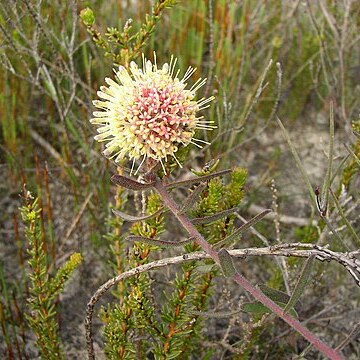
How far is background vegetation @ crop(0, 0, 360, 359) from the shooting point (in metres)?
1.20

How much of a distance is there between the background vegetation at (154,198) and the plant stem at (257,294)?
9 cm

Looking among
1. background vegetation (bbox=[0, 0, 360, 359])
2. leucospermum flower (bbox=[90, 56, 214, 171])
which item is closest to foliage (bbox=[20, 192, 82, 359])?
background vegetation (bbox=[0, 0, 360, 359])

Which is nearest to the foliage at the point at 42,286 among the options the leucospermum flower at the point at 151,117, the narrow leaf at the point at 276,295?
the leucospermum flower at the point at 151,117

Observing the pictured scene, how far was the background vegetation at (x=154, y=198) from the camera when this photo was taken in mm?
1203

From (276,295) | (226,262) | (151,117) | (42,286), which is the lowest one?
(42,286)

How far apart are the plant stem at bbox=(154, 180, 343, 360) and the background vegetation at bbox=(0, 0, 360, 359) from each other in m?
0.09

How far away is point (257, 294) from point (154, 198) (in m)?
0.31

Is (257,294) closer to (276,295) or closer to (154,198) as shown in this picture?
(276,295)

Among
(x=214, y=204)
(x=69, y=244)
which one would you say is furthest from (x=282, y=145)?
(x=214, y=204)

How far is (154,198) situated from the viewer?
1086 millimetres

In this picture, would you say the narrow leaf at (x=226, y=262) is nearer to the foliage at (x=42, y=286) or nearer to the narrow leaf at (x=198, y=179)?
the narrow leaf at (x=198, y=179)

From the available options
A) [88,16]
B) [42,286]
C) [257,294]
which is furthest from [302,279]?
[88,16]

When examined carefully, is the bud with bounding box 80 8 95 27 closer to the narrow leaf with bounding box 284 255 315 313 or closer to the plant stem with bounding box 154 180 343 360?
the plant stem with bounding box 154 180 343 360

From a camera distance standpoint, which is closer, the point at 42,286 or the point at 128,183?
the point at 128,183
